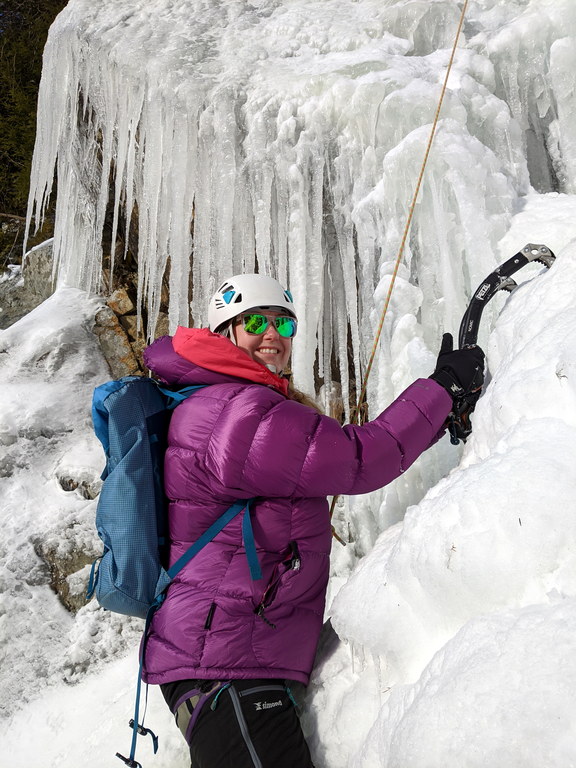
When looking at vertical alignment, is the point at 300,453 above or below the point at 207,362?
below

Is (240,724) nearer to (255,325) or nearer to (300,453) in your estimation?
(300,453)

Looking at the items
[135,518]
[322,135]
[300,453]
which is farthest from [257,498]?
[322,135]

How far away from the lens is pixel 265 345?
1.85 m

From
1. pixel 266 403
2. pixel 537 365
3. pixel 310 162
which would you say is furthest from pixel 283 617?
pixel 310 162

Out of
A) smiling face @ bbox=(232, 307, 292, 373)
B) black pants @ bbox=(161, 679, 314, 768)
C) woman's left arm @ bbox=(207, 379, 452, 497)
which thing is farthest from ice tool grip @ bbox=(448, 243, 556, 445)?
black pants @ bbox=(161, 679, 314, 768)

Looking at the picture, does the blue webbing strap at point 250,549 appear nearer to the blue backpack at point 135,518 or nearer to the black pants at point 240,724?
the blue backpack at point 135,518

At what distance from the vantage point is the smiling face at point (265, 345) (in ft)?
5.99

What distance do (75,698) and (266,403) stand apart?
2.62 m

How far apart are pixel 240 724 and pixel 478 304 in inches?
55.0

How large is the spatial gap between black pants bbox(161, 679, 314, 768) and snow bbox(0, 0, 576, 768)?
0.47 ft

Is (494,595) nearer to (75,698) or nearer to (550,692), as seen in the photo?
(550,692)

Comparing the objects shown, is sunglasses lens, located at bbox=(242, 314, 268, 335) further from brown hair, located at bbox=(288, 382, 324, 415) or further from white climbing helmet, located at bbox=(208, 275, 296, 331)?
brown hair, located at bbox=(288, 382, 324, 415)

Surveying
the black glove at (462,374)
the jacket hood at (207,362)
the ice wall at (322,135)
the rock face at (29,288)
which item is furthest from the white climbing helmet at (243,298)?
the rock face at (29,288)

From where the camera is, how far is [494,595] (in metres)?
1.08
